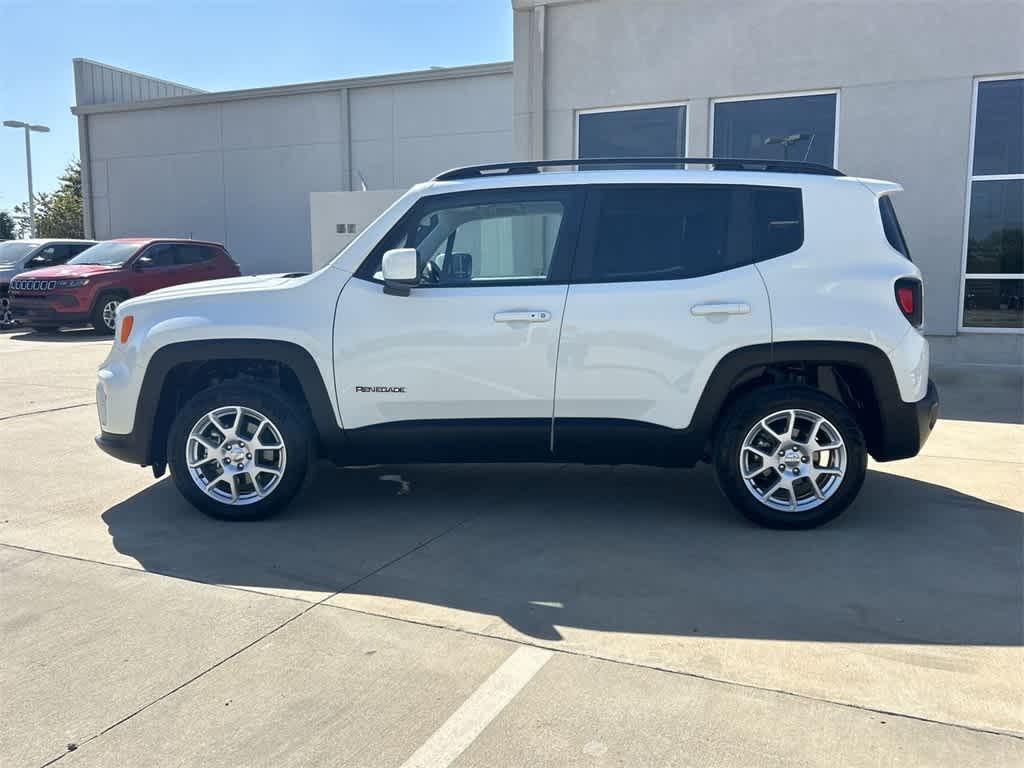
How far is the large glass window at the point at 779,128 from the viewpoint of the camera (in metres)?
10.6

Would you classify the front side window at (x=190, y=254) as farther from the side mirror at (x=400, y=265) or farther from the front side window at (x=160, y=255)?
the side mirror at (x=400, y=265)

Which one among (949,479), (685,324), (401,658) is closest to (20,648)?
(401,658)

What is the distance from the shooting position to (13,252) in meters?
17.1

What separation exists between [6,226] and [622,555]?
62473 millimetres

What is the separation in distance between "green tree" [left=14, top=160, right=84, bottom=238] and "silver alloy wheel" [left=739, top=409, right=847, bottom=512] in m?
45.4

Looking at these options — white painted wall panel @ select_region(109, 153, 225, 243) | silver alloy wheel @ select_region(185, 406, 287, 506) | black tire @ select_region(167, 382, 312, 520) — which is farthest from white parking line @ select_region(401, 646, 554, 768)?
white painted wall panel @ select_region(109, 153, 225, 243)

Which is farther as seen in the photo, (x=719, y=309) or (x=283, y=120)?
(x=283, y=120)

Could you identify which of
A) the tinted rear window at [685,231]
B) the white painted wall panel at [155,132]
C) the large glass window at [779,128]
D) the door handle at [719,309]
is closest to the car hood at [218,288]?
the tinted rear window at [685,231]

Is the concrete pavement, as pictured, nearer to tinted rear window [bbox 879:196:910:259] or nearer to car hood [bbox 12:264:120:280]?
tinted rear window [bbox 879:196:910:259]

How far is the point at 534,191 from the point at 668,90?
7223 mm

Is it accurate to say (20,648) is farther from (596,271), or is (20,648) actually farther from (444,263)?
(596,271)

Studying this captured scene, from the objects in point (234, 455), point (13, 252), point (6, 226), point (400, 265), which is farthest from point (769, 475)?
point (6, 226)

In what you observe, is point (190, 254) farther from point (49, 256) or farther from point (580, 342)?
point (580, 342)

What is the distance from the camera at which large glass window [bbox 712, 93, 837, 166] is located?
1059 cm
